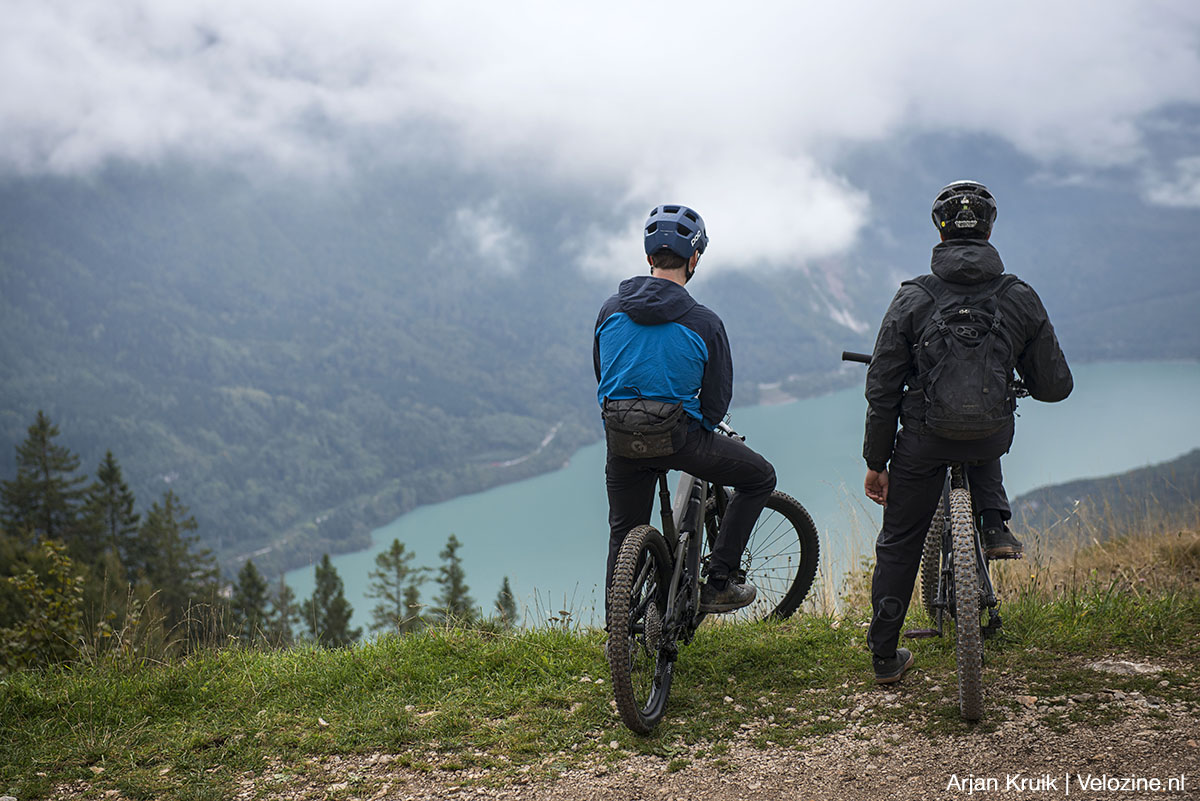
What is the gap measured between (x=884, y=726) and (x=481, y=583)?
115685 mm

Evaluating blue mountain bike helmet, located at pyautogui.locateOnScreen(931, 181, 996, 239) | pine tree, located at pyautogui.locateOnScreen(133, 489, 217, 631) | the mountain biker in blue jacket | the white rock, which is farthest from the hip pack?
pine tree, located at pyautogui.locateOnScreen(133, 489, 217, 631)

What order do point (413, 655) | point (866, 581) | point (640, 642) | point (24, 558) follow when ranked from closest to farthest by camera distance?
point (640, 642) < point (413, 655) < point (866, 581) < point (24, 558)

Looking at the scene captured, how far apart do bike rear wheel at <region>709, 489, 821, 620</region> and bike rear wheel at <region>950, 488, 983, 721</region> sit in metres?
1.62

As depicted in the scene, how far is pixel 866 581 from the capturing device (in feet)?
21.4

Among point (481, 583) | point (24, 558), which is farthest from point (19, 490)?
point (481, 583)

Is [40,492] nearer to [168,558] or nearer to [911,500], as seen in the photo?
[168,558]

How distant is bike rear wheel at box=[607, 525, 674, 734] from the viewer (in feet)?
13.0

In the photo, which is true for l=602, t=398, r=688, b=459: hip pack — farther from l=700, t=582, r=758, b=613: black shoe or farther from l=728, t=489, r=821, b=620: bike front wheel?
l=728, t=489, r=821, b=620: bike front wheel

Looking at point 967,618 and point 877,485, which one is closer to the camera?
point 967,618

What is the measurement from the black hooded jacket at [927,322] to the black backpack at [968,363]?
0.14 feet

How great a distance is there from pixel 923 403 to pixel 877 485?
1.95 ft

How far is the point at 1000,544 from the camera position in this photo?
4.32 metres

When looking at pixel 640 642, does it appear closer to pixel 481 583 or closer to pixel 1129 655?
pixel 1129 655

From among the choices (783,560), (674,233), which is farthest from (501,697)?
(674,233)
